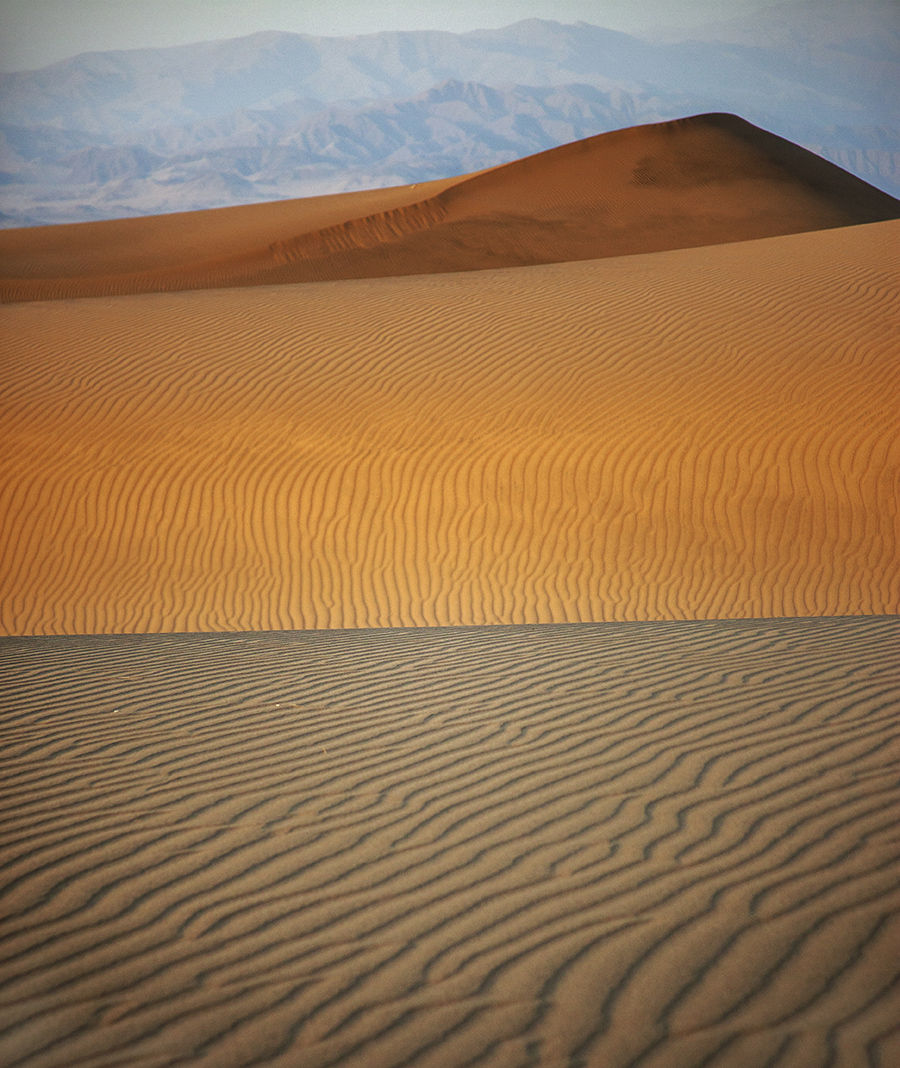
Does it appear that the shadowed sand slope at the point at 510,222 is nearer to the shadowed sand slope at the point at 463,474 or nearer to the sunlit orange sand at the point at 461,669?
the sunlit orange sand at the point at 461,669

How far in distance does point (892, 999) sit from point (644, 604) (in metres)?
6.22

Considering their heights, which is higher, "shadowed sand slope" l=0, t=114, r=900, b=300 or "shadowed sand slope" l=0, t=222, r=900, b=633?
"shadowed sand slope" l=0, t=114, r=900, b=300

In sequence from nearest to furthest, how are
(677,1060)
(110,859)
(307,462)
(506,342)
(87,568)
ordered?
1. (677,1060)
2. (110,859)
3. (87,568)
4. (307,462)
5. (506,342)

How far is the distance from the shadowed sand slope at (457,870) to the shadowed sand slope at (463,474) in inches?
135

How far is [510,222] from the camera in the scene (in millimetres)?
26203

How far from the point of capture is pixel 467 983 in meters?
2.60

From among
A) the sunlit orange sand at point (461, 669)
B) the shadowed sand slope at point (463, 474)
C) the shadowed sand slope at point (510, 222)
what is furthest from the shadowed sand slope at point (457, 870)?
the shadowed sand slope at point (510, 222)

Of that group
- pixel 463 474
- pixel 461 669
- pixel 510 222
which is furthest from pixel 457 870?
pixel 510 222

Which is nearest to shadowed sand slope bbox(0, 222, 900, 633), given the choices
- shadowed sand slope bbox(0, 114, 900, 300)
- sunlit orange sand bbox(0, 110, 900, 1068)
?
sunlit orange sand bbox(0, 110, 900, 1068)

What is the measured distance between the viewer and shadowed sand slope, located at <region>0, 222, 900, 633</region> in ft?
29.0

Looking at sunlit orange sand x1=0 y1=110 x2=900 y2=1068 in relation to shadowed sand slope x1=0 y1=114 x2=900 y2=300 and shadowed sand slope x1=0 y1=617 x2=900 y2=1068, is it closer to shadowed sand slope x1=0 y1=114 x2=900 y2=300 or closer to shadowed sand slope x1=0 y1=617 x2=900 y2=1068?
shadowed sand slope x1=0 y1=617 x2=900 y2=1068

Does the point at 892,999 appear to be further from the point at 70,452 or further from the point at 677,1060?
the point at 70,452

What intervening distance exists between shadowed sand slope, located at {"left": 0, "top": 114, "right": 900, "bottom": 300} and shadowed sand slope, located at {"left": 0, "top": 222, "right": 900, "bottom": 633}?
12.1m

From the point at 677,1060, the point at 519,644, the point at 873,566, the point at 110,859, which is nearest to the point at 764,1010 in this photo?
the point at 677,1060
